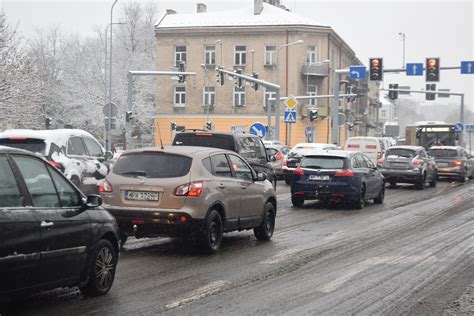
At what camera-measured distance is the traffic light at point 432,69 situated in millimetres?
35281

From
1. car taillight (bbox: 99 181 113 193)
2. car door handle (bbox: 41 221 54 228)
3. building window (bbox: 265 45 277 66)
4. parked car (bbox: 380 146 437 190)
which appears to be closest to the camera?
car door handle (bbox: 41 221 54 228)

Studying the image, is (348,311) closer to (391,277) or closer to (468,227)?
(391,277)

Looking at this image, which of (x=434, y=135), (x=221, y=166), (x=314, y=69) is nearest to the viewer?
(x=221, y=166)

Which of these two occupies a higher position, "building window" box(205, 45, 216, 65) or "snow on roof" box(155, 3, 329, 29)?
"snow on roof" box(155, 3, 329, 29)

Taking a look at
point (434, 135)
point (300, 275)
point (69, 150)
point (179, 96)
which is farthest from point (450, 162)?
point (179, 96)

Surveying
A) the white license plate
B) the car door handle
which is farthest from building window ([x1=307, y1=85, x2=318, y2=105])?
the car door handle

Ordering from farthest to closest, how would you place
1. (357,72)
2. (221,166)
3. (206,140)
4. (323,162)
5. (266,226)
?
(357,72) → (323,162) → (206,140) → (266,226) → (221,166)

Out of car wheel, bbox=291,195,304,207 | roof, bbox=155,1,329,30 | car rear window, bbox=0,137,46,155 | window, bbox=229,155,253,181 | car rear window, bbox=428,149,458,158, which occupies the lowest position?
car wheel, bbox=291,195,304,207

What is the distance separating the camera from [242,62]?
224 ft

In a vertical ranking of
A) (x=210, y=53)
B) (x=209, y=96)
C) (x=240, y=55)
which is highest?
(x=210, y=53)

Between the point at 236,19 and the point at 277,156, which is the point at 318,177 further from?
the point at 236,19

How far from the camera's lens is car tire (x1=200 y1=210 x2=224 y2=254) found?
34.9 feet

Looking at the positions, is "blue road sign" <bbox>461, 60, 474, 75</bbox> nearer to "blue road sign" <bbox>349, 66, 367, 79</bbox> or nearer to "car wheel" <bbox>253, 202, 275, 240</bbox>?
"blue road sign" <bbox>349, 66, 367, 79</bbox>

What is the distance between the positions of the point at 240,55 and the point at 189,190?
192ft
